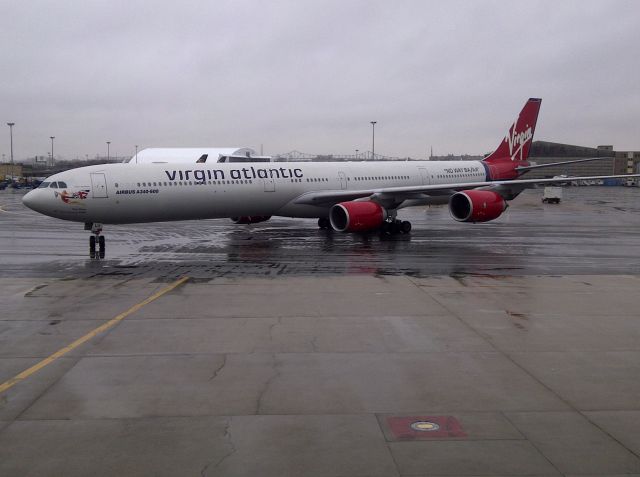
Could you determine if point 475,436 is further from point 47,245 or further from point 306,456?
point 47,245

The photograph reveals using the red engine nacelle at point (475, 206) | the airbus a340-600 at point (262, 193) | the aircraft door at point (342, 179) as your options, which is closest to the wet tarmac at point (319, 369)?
the airbus a340-600 at point (262, 193)

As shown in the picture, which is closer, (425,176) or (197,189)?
(197,189)

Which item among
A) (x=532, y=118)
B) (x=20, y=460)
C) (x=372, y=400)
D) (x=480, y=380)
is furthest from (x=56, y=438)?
(x=532, y=118)

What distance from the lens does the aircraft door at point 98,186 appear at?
2197cm

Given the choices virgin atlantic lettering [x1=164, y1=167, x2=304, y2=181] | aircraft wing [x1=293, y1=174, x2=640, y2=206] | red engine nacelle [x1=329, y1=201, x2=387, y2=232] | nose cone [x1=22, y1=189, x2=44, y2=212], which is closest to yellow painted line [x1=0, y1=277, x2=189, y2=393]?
nose cone [x1=22, y1=189, x2=44, y2=212]

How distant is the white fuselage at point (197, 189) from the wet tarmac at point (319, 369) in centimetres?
297

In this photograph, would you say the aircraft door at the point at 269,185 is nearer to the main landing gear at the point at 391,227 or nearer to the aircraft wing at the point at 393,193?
the aircraft wing at the point at 393,193

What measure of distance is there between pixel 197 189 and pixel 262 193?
3.10 meters

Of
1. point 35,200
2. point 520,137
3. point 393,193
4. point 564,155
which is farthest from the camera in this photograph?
point 564,155

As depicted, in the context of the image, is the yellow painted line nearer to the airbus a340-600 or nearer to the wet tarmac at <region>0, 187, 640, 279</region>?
the wet tarmac at <region>0, 187, 640, 279</region>

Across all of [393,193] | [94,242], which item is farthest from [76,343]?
[393,193]

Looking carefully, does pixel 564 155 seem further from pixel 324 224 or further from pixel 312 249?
pixel 312 249

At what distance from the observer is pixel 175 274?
18.0 metres

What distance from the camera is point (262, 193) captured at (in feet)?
85.6
